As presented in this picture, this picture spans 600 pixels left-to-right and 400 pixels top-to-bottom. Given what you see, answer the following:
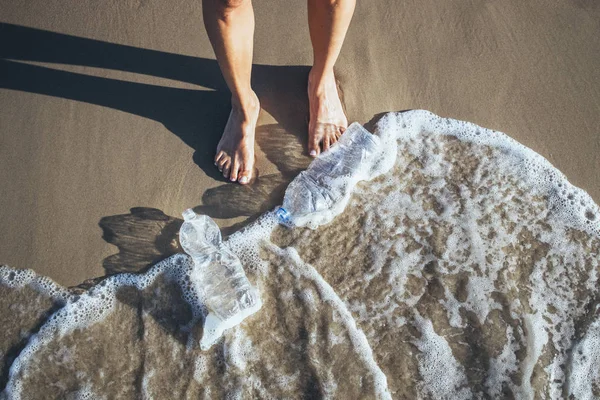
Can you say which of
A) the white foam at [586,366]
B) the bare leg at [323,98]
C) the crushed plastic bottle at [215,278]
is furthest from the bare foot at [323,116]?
the white foam at [586,366]

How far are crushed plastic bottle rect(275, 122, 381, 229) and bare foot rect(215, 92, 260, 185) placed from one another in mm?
294

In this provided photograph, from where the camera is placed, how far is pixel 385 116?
116 inches

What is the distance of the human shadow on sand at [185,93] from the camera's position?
2.83 metres

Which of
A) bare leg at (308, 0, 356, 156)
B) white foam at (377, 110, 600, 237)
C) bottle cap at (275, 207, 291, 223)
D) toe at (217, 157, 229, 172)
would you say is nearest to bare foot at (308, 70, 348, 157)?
bare leg at (308, 0, 356, 156)

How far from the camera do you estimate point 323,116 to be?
283cm

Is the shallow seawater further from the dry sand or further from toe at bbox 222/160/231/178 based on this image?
Result: toe at bbox 222/160/231/178

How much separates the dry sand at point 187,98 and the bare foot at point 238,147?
8 centimetres

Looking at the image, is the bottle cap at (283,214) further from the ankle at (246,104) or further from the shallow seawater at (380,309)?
the ankle at (246,104)

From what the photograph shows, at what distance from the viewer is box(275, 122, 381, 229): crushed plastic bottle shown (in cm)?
275

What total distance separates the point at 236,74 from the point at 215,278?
1136mm

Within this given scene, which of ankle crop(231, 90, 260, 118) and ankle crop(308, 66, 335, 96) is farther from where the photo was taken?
ankle crop(308, 66, 335, 96)

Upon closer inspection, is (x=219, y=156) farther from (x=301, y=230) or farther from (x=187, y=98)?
(x=301, y=230)

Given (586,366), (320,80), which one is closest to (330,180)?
(320,80)

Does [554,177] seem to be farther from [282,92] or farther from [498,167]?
[282,92]
